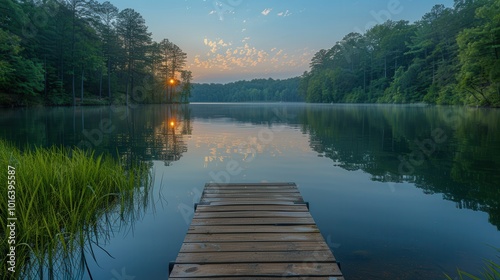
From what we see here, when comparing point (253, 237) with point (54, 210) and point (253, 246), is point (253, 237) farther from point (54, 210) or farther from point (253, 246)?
point (54, 210)

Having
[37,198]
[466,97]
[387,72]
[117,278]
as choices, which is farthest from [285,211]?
[387,72]

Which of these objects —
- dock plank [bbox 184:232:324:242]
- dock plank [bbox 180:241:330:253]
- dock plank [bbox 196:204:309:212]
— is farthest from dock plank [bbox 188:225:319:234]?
dock plank [bbox 196:204:309:212]

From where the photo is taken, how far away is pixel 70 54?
51469 millimetres

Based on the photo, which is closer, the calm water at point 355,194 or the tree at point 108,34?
the calm water at point 355,194

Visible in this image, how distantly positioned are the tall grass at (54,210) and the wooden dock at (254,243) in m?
1.79

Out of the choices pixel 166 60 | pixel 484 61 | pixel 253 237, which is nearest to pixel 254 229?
pixel 253 237

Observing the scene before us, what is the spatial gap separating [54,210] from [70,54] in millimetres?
54276

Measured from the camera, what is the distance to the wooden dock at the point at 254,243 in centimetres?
372

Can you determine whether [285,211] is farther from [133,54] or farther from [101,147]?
[133,54]

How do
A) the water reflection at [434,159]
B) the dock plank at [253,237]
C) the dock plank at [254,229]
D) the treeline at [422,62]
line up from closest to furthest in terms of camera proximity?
the dock plank at [253,237]
the dock plank at [254,229]
the water reflection at [434,159]
the treeline at [422,62]

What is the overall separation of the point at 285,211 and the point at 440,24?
81517 millimetres

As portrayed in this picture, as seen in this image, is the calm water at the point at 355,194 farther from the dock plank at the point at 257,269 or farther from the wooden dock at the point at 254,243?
the dock plank at the point at 257,269

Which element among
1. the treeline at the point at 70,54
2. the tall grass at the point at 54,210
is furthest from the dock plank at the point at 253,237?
the treeline at the point at 70,54

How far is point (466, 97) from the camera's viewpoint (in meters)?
51.8
